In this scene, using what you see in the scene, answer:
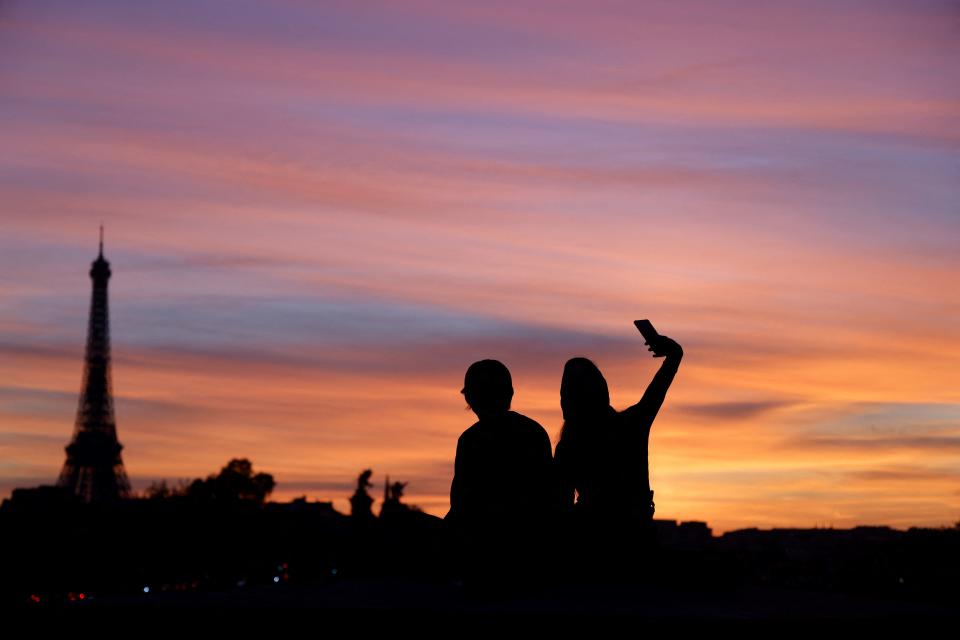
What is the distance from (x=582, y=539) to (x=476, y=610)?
5.88ft

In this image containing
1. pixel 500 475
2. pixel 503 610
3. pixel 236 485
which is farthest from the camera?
pixel 236 485

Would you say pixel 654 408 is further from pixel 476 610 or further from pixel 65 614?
pixel 65 614

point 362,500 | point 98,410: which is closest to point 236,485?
point 98,410

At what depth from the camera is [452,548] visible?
8.11 metres

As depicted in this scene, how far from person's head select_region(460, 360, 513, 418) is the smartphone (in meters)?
1.31

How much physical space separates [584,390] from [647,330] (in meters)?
0.76

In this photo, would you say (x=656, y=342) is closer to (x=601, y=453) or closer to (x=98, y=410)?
(x=601, y=453)

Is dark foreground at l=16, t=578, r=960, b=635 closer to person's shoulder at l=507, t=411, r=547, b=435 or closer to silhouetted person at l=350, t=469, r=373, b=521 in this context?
person's shoulder at l=507, t=411, r=547, b=435

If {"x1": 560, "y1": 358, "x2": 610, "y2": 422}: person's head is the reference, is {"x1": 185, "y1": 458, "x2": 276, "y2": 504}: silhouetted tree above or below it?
above

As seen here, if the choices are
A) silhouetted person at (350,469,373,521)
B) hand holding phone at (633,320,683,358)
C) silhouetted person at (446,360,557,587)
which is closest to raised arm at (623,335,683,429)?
hand holding phone at (633,320,683,358)

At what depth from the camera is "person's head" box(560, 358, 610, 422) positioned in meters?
9.08

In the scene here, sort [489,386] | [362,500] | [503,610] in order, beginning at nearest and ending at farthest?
[503,610] < [489,386] < [362,500]

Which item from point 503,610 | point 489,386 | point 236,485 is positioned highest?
point 236,485

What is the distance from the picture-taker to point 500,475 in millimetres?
8336
